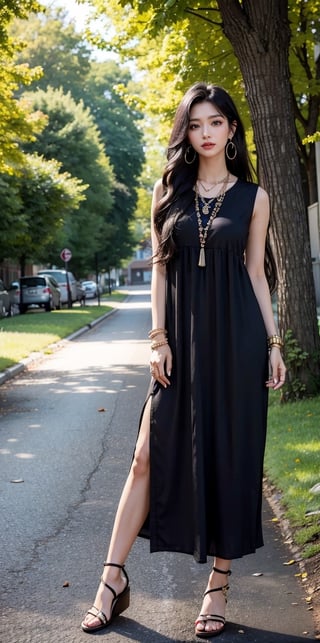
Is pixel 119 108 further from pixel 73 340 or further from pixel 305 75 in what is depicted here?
pixel 305 75

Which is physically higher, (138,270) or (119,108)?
(119,108)

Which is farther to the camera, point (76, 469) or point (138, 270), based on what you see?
point (138, 270)

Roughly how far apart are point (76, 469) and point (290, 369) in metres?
3.10

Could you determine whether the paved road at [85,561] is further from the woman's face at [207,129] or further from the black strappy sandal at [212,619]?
the woman's face at [207,129]

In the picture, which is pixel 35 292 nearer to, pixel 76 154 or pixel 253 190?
pixel 76 154

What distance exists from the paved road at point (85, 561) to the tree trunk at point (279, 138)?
2.00 metres

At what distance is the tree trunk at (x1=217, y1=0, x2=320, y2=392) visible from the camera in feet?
31.2

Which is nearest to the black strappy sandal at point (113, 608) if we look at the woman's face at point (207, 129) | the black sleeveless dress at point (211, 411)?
the black sleeveless dress at point (211, 411)

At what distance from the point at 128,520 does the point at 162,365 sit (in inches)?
24.9

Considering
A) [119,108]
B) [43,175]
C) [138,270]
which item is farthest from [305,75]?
[138,270]

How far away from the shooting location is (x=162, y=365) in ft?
13.0

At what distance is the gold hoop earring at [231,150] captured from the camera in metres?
4.18

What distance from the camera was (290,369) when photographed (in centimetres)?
1016

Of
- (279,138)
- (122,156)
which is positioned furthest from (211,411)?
(122,156)
